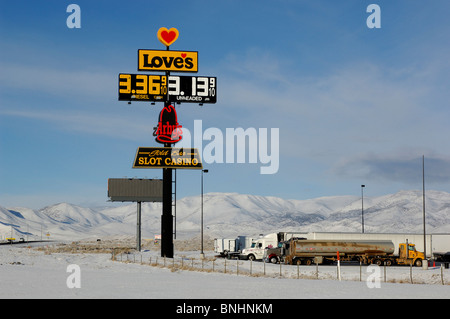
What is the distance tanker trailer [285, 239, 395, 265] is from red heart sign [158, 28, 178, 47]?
74.4 ft

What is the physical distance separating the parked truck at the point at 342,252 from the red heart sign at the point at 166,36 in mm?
22691

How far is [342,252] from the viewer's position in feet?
172

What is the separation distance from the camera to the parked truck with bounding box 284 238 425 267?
52.0 metres

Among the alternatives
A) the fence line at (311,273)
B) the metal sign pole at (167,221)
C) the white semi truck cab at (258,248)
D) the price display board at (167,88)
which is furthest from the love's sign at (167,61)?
the white semi truck cab at (258,248)

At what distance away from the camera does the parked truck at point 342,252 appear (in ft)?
171

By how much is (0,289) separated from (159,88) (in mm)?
29362

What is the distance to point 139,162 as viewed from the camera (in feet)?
159

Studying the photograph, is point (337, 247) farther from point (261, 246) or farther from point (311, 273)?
point (311, 273)

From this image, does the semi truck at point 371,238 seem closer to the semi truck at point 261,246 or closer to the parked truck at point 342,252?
the semi truck at point 261,246

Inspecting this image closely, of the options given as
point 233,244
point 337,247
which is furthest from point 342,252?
point 233,244

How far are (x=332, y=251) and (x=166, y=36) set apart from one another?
26104 mm

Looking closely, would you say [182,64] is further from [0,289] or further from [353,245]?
[0,289]

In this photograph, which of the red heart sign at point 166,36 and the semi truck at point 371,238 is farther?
the semi truck at point 371,238
